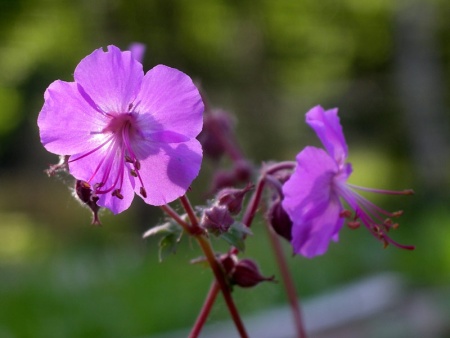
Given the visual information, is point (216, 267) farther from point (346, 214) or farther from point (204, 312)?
point (346, 214)

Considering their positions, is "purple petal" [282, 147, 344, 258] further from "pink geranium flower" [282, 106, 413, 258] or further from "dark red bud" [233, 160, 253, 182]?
"dark red bud" [233, 160, 253, 182]

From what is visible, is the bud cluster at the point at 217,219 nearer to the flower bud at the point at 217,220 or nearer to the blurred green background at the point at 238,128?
the flower bud at the point at 217,220

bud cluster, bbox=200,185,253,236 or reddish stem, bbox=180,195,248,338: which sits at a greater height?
bud cluster, bbox=200,185,253,236

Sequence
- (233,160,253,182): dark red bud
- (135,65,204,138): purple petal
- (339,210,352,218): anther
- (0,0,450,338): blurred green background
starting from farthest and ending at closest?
(0,0,450,338): blurred green background → (233,160,253,182): dark red bud → (339,210,352,218): anther → (135,65,204,138): purple petal

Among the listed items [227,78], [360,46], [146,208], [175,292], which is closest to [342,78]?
[360,46]

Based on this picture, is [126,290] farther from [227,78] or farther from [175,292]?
[227,78]

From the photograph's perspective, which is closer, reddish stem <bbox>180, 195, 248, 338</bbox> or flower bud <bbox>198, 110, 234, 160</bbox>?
reddish stem <bbox>180, 195, 248, 338</bbox>

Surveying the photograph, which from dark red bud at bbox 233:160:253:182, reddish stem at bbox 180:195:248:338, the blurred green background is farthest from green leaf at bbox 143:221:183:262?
the blurred green background

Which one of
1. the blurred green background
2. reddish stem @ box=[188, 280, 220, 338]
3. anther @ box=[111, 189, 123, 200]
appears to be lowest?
the blurred green background
